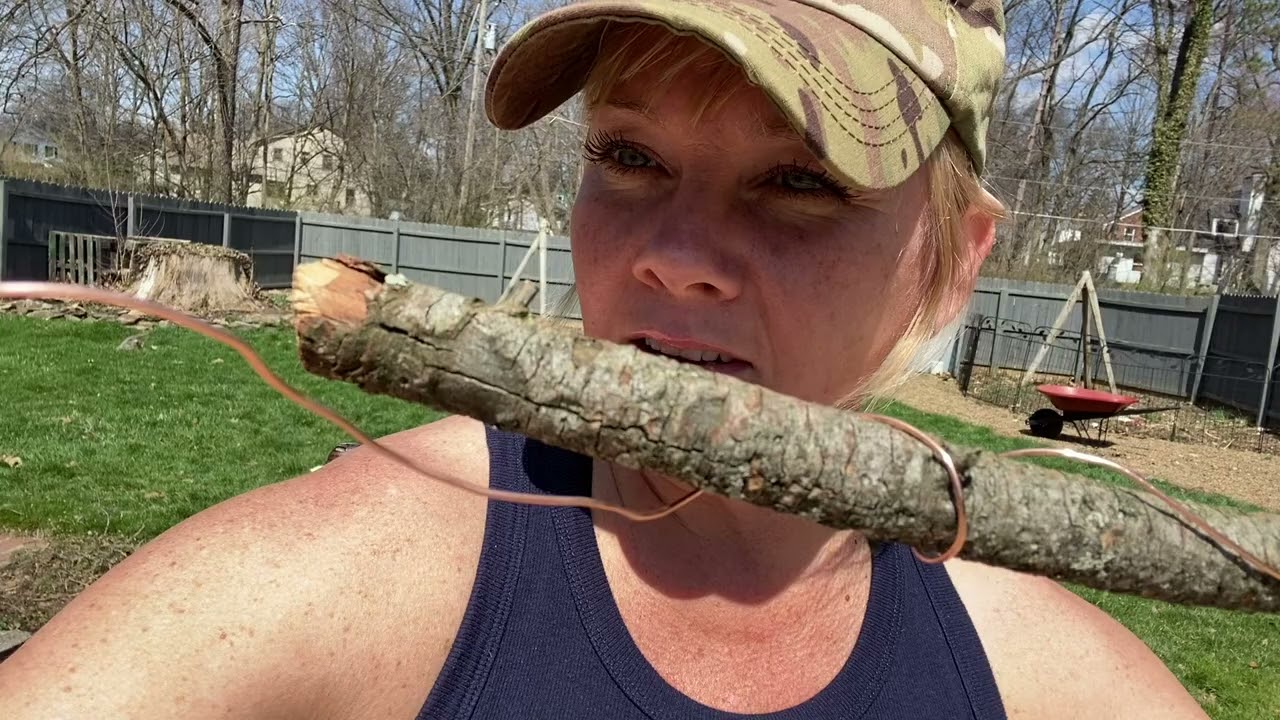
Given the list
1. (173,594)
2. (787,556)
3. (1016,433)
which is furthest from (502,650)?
(1016,433)

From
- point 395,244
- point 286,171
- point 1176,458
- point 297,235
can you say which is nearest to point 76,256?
point 297,235

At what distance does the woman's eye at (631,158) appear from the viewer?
1208mm

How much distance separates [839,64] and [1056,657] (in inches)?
39.9

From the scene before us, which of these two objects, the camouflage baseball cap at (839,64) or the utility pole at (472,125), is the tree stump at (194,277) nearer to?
the utility pole at (472,125)

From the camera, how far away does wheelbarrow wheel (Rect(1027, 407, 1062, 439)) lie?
11.9 metres

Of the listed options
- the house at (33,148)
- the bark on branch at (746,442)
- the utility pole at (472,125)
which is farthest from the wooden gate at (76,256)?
the bark on branch at (746,442)

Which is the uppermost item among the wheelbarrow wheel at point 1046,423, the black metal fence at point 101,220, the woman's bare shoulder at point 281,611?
the woman's bare shoulder at point 281,611

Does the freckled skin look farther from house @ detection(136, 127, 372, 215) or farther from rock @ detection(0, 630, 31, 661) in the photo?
house @ detection(136, 127, 372, 215)

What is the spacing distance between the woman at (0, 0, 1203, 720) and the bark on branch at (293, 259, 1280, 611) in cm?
28

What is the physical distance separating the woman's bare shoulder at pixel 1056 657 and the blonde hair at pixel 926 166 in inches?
15.1

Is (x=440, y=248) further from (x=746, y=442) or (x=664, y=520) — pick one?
(x=746, y=442)

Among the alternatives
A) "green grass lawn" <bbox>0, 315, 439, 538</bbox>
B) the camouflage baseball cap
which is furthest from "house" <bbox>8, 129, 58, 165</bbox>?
the camouflage baseball cap

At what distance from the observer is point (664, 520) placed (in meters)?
1.37

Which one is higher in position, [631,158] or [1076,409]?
[631,158]
